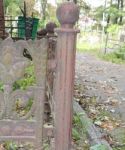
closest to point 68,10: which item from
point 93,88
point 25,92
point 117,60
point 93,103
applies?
point 25,92

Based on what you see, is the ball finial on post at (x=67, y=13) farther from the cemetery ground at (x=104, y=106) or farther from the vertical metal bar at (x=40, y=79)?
the cemetery ground at (x=104, y=106)

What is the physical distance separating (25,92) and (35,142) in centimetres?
34

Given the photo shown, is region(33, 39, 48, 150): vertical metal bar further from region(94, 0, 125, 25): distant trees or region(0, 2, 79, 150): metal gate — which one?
region(94, 0, 125, 25): distant trees

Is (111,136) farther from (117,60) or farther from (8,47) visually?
(117,60)

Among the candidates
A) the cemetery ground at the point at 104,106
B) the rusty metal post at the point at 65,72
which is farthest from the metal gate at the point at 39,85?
the cemetery ground at the point at 104,106

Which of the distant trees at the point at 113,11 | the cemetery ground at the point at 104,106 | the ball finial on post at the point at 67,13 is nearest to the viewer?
the ball finial on post at the point at 67,13

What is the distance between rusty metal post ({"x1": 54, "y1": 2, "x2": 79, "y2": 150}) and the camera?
2.36 m

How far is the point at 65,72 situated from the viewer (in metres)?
2.45

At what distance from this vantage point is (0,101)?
98.0 inches

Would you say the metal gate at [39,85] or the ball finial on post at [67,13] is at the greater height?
the ball finial on post at [67,13]

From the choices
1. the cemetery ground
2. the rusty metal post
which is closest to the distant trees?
the cemetery ground

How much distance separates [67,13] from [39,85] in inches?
19.2

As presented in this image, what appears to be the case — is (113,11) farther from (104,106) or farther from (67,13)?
(67,13)

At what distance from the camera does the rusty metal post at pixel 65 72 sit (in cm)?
236
